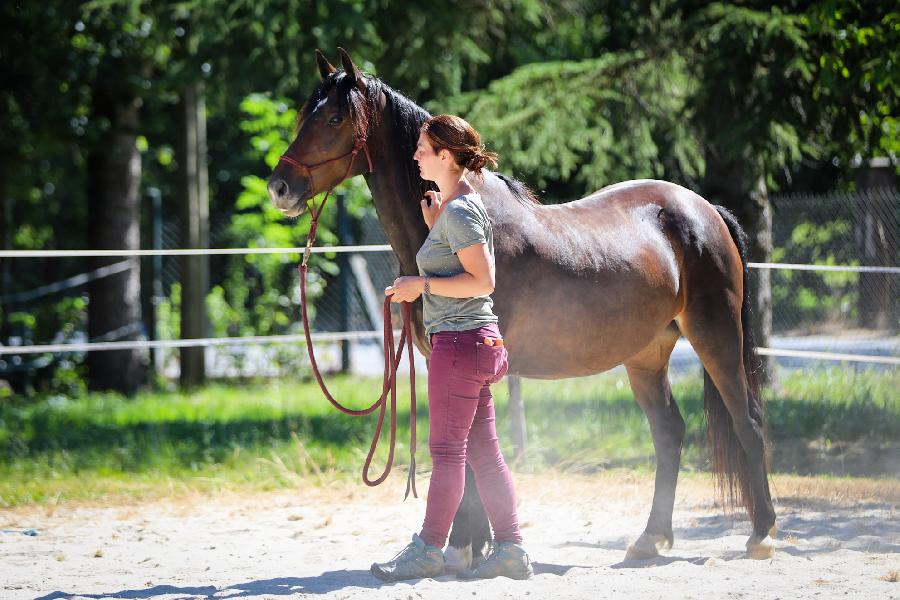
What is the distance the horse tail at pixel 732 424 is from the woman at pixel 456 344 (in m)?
1.35

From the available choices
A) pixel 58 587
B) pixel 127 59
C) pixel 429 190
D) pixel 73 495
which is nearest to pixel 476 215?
pixel 429 190

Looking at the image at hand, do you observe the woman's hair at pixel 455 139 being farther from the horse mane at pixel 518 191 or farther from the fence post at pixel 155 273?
the fence post at pixel 155 273

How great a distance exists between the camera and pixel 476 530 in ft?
13.6

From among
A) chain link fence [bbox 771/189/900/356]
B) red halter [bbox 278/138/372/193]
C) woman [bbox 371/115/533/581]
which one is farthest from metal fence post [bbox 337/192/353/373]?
woman [bbox 371/115/533/581]

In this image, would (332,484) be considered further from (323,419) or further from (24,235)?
(24,235)

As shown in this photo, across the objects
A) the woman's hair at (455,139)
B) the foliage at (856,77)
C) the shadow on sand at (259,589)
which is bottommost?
the shadow on sand at (259,589)

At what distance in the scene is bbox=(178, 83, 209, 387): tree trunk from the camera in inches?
456

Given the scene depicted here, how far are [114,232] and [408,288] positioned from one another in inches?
350

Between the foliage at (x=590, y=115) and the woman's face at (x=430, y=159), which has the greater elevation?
the foliage at (x=590, y=115)

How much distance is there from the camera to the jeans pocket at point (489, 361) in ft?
12.0

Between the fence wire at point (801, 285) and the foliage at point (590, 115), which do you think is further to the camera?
the fence wire at point (801, 285)

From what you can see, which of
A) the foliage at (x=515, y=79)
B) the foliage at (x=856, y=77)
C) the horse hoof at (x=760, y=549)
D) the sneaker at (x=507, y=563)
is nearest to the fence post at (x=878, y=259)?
the foliage at (x=515, y=79)

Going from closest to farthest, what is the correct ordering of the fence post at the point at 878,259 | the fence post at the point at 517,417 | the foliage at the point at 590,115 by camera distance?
the fence post at the point at 517,417 < the foliage at the point at 590,115 < the fence post at the point at 878,259

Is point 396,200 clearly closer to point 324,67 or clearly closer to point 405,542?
point 324,67
